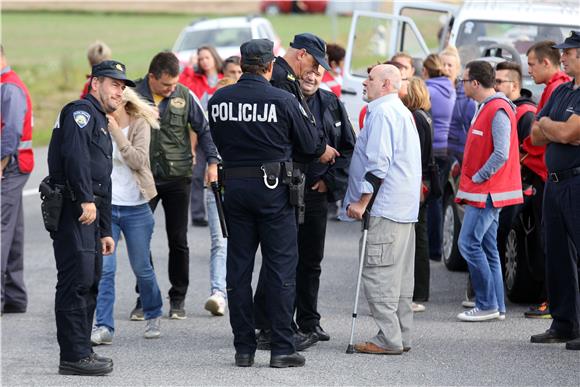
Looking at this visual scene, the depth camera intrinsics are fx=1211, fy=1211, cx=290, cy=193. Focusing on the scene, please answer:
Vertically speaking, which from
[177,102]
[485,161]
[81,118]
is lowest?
[485,161]

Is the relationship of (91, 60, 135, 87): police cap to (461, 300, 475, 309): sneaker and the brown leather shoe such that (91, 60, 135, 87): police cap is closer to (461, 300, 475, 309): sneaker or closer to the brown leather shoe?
the brown leather shoe

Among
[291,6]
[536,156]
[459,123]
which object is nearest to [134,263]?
[536,156]

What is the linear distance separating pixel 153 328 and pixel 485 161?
2675 mm

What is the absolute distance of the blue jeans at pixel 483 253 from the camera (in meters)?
8.86

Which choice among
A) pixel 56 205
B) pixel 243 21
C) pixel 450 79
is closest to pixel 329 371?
pixel 56 205

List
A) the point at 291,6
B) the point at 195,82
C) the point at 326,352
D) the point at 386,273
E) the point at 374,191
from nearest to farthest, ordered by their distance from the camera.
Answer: the point at 374,191 → the point at 386,273 → the point at 326,352 → the point at 195,82 → the point at 291,6

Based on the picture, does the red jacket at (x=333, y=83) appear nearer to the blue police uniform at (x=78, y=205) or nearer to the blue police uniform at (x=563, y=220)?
the blue police uniform at (x=563, y=220)

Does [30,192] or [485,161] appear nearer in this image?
[485,161]

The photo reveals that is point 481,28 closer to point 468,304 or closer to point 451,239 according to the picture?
point 451,239

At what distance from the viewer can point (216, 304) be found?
30.3ft

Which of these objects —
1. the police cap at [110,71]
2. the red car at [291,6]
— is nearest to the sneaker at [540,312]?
the police cap at [110,71]

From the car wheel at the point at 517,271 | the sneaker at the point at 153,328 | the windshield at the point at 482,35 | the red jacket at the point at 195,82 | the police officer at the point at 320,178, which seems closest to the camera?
the police officer at the point at 320,178

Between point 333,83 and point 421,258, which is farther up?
point 333,83

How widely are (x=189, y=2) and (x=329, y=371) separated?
55280 mm
